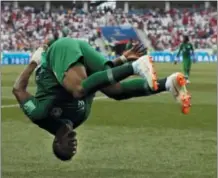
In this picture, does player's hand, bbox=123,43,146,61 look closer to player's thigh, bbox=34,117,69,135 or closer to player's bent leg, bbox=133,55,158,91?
player's bent leg, bbox=133,55,158,91

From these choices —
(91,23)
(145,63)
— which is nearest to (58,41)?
(145,63)

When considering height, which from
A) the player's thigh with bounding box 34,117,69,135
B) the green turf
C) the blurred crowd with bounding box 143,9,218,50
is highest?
the player's thigh with bounding box 34,117,69,135

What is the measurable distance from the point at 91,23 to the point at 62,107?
189 feet

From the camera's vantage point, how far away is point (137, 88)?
7.69m

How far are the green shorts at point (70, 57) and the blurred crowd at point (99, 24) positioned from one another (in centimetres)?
5088

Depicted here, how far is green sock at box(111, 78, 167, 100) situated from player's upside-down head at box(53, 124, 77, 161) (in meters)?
0.74

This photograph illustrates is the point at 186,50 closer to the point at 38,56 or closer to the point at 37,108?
the point at 38,56

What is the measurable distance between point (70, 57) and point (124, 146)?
377 centimetres

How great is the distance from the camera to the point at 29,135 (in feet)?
40.9

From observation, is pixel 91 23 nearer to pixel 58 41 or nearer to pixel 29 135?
pixel 29 135

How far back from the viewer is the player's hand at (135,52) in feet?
26.4

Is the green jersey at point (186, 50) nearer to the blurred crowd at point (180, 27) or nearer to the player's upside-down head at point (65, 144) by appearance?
the player's upside-down head at point (65, 144)

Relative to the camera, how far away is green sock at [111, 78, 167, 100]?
7396mm

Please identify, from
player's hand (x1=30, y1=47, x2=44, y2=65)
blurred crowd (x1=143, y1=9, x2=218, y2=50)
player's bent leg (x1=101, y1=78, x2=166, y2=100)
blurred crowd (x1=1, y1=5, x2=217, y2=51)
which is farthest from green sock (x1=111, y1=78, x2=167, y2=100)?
blurred crowd (x1=143, y1=9, x2=218, y2=50)
